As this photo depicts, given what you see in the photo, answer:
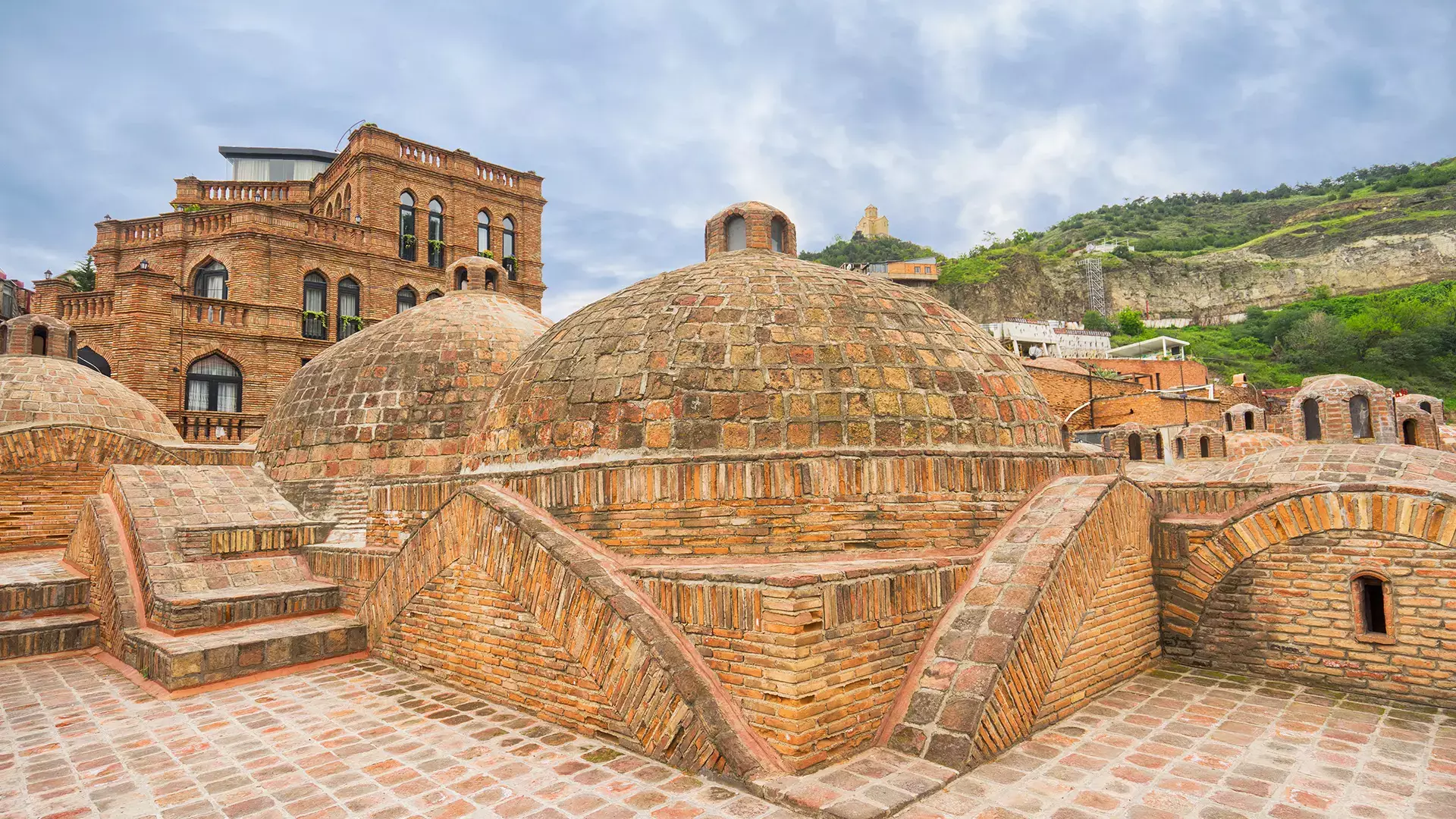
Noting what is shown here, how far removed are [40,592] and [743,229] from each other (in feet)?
27.9

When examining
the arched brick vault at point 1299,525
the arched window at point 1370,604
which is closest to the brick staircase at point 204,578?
the arched brick vault at point 1299,525

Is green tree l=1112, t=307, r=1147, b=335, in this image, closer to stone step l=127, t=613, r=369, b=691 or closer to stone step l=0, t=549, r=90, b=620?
stone step l=127, t=613, r=369, b=691

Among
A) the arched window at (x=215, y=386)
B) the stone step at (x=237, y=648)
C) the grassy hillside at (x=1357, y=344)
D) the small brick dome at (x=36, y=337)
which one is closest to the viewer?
the stone step at (x=237, y=648)

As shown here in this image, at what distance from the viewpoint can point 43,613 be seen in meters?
8.13

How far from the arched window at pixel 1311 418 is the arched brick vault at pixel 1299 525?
6164mm

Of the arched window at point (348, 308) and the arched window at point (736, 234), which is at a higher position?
the arched window at point (348, 308)

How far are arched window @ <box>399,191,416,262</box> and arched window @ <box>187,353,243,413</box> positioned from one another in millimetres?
5672

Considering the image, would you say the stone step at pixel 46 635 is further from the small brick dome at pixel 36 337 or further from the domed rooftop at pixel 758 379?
the small brick dome at pixel 36 337

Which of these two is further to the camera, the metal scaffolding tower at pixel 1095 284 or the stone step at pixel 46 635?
the metal scaffolding tower at pixel 1095 284

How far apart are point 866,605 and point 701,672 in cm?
103

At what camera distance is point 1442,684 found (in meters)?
5.27

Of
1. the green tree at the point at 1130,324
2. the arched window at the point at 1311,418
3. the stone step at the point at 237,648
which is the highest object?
the green tree at the point at 1130,324

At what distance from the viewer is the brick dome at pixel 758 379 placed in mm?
5465

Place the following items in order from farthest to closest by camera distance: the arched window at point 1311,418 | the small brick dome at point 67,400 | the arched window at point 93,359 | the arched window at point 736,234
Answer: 1. the arched window at point 93,359
2. the small brick dome at point 67,400
3. the arched window at point 1311,418
4. the arched window at point 736,234
